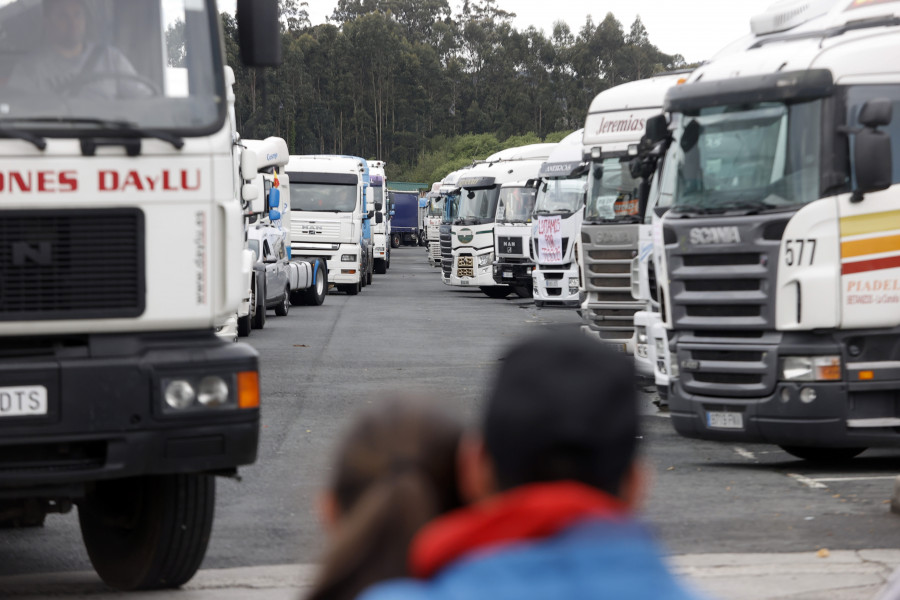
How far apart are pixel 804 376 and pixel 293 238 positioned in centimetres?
2558

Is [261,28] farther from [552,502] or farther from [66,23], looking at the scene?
[552,502]

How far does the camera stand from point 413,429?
2.09 metres

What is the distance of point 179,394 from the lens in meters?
5.96

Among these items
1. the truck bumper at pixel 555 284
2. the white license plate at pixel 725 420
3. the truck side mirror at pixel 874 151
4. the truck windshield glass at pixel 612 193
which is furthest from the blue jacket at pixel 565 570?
the truck bumper at pixel 555 284

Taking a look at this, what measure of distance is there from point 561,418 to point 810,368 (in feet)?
28.1

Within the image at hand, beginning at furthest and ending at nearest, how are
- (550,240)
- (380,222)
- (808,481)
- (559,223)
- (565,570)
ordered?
(380,222)
(550,240)
(559,223)
(808,481)
(565,570)

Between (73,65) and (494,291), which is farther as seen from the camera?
(494,291)

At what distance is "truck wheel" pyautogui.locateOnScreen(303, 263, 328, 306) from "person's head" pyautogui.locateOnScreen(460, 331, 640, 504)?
30.6 m

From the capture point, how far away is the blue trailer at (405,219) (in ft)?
293

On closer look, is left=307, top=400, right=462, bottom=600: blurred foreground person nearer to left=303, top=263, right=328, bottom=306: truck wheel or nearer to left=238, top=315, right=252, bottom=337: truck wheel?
left=238, top=315, right=252, bottom=337: truck wheel

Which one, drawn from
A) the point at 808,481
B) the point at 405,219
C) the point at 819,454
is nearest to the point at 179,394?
the point at 808,481

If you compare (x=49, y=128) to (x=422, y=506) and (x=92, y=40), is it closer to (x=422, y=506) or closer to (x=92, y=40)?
(x=92, y=40)

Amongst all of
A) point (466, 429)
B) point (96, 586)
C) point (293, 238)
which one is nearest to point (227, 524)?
point (96, 586)

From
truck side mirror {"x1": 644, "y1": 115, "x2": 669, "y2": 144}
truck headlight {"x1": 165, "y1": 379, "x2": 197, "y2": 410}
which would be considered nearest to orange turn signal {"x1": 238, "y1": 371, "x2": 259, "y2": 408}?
truck headlight {"x1": 165, "y1": 379, "x2": 197, "y2": 410}
